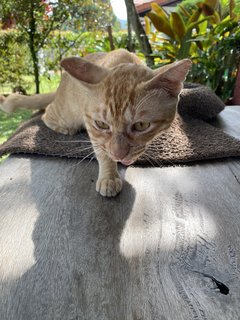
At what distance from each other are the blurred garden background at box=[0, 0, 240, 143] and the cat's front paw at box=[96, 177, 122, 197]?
175 cm

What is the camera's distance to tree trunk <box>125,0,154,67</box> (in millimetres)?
3086

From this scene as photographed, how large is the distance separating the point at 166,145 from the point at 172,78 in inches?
17.4

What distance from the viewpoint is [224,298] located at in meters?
0.56

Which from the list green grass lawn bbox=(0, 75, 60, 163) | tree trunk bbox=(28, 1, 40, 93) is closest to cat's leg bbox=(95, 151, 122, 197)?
green grass lawn bbox=(0, 75, 60, 163)

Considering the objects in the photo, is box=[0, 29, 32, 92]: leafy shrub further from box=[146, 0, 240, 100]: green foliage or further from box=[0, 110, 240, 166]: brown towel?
box=[0, 110, 240, 166]: brown towel

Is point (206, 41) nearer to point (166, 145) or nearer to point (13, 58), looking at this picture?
point (166, 145)

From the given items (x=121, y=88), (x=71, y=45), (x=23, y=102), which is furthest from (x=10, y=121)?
(x=121, y=88)

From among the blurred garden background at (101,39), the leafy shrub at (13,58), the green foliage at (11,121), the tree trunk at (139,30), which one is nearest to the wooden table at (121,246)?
the green foliage at (11,121)

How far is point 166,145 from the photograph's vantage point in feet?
4.47

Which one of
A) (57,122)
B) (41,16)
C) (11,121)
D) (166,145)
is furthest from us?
(41,16)

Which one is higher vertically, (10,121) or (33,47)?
(33,47)

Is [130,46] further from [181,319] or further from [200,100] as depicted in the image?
[181,319]

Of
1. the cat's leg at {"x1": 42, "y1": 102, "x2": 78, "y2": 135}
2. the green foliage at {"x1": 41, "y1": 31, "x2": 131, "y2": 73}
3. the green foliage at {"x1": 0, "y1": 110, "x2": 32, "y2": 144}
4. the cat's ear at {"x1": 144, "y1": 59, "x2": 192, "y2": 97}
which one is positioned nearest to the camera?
the cat's ear at {"x1": 144, "y1": 59, "x2": 192, "y2": 97}

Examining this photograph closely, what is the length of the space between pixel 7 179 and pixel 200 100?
117cm
